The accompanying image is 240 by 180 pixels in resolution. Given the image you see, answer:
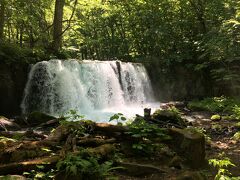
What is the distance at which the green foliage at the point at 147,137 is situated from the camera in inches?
262

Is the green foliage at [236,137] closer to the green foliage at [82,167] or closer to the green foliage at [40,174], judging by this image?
the green foliage at [82,167]

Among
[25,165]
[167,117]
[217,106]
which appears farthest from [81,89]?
[25,165]

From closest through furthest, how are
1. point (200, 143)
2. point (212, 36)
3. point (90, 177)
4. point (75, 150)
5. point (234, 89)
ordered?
point (90, 177) < point (75, 150) < point (200, 143) < point (212, 36) < point (234, 89)

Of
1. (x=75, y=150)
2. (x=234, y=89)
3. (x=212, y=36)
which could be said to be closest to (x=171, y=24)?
(x=212, y=36)

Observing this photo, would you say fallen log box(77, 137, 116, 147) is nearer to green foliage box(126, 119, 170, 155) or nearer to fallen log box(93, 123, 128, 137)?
fallen log box(93, 123, 128, 137)

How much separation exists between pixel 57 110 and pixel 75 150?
430 inches

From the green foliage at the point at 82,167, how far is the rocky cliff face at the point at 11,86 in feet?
38.9

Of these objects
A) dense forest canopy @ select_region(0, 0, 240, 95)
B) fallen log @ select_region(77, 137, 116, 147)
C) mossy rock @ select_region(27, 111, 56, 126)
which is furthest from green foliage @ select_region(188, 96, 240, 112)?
fallen log @ select_region(77, 137, 116, 147)

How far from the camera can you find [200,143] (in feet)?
22.1

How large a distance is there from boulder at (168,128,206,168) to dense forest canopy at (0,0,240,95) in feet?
37.0

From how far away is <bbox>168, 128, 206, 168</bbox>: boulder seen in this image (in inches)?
263

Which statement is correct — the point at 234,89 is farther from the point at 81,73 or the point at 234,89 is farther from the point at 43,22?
the point at 43,22

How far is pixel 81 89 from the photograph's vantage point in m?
17.5

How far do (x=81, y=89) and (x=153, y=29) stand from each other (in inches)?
338
